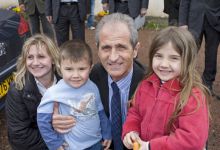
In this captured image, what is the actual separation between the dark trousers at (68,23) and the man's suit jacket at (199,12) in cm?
174

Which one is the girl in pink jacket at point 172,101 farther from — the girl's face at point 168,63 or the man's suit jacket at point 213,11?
the man's suit jacket at point 213,11

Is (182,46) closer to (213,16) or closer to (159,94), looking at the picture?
(159,94)

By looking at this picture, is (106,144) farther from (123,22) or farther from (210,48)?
(210,48)

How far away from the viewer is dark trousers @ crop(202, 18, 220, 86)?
185 inches

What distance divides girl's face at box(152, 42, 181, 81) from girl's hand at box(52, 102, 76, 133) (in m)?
0.73

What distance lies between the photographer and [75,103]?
2.42m

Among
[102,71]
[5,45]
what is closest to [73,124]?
[102,71]

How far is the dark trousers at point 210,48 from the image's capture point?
15.4 ft

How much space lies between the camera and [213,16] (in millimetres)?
Result: 4535

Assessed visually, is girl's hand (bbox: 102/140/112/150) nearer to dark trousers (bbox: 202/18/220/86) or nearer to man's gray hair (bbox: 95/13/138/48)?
man's gray hair (bbox: 95/13/138/48)

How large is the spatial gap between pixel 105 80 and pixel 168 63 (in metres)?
0.68

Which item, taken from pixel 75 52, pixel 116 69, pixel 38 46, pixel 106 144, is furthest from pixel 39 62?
pixel 106 144

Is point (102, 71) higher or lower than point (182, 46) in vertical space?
lower

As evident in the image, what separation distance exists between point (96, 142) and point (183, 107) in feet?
2.87
